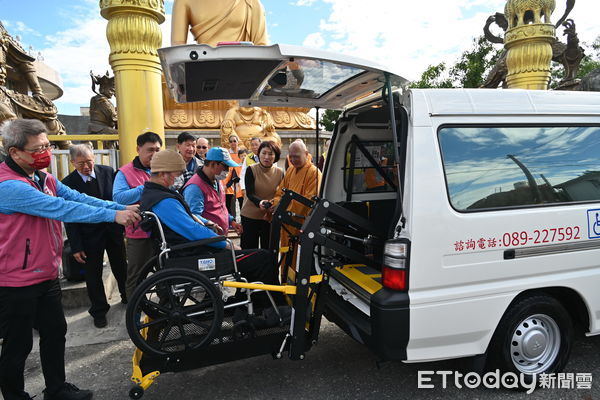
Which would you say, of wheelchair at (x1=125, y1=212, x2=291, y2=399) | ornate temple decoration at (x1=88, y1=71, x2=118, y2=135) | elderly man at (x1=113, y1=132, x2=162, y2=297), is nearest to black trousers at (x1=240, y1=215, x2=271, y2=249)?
elderly man at (x1=113, y1=132, x2=162, y2=297)

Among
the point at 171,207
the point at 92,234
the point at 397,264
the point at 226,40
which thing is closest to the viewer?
the point at 397,264

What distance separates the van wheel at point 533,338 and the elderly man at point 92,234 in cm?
366

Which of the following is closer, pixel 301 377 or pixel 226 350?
pixel 226 350

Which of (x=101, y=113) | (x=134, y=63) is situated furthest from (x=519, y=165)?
(x=101, y=113)

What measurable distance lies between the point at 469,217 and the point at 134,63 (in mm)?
5075

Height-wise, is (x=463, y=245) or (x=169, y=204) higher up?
(x=169, y=204)

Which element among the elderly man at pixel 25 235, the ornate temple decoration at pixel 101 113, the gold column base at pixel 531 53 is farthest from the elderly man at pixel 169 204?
the ornate temple decoration at pixel 101 113

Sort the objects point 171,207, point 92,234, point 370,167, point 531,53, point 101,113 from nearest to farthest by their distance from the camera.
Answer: point 171,207
point 370,167
point 92,234
point 531,53
point 101,113

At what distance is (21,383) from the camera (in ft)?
7.79

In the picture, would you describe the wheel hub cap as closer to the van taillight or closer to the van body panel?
the van body panel

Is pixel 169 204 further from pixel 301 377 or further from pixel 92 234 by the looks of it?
pixel 92 234

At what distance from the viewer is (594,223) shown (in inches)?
103

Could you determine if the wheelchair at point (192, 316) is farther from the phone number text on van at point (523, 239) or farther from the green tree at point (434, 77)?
the green tree at point (434, 77)

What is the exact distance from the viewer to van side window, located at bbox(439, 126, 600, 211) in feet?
7.85
